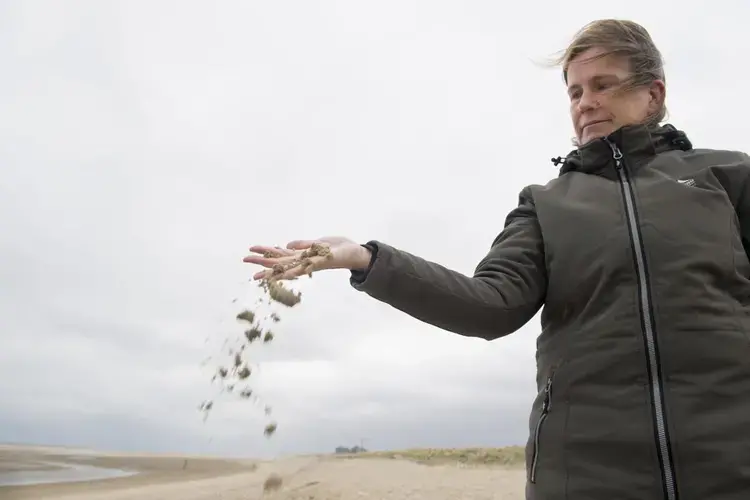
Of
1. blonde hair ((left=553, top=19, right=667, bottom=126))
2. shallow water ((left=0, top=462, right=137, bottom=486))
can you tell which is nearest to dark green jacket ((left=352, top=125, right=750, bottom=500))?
blonde hair ((left=553, top=19, right=667, bottom=126))

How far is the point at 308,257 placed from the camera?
43.3 inches

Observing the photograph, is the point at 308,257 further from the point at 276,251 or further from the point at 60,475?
the point at 60,475

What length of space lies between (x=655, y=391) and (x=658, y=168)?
51 centimetres

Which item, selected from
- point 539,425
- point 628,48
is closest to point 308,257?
point 539,425

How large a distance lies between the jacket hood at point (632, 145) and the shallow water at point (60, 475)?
4736mm

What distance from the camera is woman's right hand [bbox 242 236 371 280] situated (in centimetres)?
109

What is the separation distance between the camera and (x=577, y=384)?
1.12 meters

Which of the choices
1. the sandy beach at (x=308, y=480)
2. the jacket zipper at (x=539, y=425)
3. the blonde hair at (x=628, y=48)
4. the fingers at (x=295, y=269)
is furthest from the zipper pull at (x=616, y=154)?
the sandy beach at (x=308, y=480)

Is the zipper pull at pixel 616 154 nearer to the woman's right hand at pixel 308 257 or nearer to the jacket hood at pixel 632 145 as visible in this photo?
the jacket hood at pixel 632 145

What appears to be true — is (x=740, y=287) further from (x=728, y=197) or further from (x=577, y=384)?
(x=577, y=384)

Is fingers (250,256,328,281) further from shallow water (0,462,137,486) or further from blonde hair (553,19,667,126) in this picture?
shallow water (0,462,137,486)

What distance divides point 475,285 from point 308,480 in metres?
3.93

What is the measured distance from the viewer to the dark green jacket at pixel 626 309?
1026 millimetres

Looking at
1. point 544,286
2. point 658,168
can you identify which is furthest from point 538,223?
point 658,168
